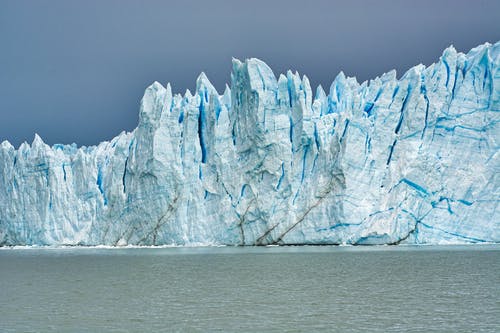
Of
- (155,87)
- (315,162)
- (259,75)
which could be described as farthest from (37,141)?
(315,162)

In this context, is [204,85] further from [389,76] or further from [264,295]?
[264,295]

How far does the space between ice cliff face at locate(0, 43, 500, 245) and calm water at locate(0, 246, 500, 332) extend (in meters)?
4.34

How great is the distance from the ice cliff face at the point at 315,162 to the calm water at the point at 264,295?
4.34 m

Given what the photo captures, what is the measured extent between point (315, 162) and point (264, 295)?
15.8 m

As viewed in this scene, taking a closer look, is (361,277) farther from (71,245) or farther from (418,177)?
(71,245)

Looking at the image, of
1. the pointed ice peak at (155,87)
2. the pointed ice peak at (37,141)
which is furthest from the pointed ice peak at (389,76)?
the pointed ice peak at (37,141)

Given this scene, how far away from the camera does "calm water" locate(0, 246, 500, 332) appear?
1034 cm

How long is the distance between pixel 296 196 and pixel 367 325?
1868 cm

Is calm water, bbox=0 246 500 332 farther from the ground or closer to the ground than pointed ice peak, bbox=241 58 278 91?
closer to the ground

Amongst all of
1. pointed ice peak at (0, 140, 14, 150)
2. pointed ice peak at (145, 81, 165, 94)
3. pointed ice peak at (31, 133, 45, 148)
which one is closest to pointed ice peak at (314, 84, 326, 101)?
pointed ice peak at (145, 81, 165, 94)

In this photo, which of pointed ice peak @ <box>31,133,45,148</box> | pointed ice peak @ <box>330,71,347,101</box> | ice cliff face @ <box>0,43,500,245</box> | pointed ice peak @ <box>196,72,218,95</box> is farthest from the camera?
pointed ice peak @ <box>31,133,45,148</box>

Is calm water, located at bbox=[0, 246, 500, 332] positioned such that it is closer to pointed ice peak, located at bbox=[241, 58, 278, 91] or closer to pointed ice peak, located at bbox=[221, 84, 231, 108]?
pointed ice peak, located at bbox=[241, 58, 278, 91]

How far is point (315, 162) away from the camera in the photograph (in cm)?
2877

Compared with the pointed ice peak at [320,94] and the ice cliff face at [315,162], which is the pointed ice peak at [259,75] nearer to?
the ice cliff face at [315,162]
